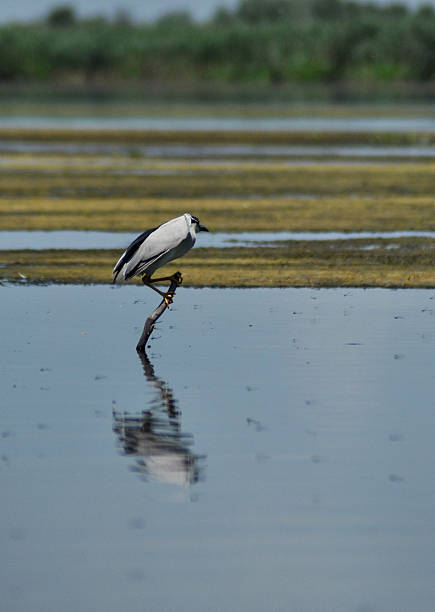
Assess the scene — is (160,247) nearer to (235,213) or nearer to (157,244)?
(157,244)

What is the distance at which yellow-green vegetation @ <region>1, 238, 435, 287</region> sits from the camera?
77.1ft

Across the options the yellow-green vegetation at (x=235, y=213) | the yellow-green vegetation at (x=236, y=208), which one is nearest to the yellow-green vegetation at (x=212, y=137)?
the yellow-green vegetation at (x=236, y=208)

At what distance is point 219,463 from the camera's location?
39.2 ft

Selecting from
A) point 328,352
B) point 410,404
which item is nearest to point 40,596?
point 410,404

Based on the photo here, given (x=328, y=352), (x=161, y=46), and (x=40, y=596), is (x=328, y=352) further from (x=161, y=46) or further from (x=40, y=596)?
(x=161, y=46)

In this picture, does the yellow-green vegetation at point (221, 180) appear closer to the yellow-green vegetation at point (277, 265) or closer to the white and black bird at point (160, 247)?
the yellow-green vegetation at point (277, 265)

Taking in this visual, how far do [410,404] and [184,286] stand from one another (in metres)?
9.23

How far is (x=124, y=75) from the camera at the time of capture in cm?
17225

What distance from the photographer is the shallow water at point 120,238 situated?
28312mm

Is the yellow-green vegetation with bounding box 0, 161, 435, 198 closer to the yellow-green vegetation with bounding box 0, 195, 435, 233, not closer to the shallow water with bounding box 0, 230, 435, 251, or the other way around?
the yellow-green vegetation with bounding box 0, 195, 435, 233

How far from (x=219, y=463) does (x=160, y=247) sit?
489 cm

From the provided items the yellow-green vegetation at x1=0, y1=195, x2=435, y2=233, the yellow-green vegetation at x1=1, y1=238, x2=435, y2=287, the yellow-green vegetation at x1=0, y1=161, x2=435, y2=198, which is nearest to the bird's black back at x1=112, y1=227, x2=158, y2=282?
the yellow-green vegetation at x1=1, y1=238, x2=435, y2=287

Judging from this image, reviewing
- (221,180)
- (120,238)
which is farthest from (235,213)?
(221,180)

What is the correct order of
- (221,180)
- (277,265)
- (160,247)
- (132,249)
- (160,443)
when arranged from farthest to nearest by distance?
(221,180)
(277,265)
(132,249)
(160,247)
(160,443)
